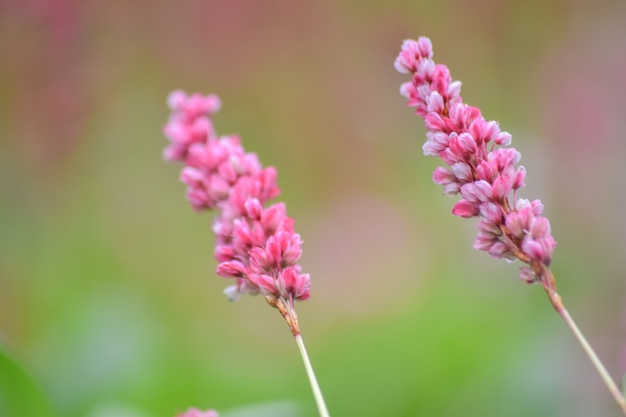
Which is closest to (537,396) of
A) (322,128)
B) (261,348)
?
(261,348)

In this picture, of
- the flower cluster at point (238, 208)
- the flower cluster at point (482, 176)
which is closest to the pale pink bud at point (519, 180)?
the flower cluster at point (482, 176)

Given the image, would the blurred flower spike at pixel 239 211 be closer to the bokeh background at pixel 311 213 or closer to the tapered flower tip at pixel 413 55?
the tapered flower tip at pixel 413 55

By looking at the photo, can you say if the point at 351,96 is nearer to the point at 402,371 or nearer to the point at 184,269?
the point at 184,269

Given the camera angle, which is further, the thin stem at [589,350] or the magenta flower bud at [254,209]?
the magenta flower bud at [254,209]

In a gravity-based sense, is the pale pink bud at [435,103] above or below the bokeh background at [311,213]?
below

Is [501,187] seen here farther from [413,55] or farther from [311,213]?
[311,213]

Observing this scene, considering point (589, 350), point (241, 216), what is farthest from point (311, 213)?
point (589, 350)

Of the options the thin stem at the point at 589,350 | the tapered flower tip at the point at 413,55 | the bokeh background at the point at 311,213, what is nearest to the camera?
the thin stem at the point at 589,350
